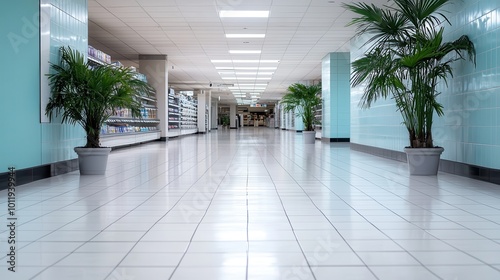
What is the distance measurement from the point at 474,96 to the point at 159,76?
12744 mm

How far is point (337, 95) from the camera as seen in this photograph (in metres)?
15.9

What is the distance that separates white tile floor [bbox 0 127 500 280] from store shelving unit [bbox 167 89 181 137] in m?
15.5

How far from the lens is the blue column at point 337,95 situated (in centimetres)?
1554

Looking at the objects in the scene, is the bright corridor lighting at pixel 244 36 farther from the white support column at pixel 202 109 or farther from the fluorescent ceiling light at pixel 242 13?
the white support column at pixel 202 109

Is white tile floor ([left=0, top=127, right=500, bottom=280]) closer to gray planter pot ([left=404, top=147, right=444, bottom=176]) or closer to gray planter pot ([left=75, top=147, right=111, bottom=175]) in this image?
gray planter pot ([left=404, top=147, right=444, bottom=176])

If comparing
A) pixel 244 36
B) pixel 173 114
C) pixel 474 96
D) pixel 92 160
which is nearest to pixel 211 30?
pixel 244 36

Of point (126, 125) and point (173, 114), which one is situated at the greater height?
point (173, 114)

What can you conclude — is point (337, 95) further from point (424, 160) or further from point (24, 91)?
point (24, 91)

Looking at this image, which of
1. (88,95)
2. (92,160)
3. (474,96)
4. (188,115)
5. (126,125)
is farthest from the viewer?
(188,115)

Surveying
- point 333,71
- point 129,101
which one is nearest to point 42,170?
point 129,101

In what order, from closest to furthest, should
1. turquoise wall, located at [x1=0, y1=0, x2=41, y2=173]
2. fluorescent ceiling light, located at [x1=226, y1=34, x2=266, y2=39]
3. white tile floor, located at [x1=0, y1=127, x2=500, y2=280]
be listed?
white tile floor, located at [x1=0, y1=127, x2=500, y2=280], turquoise wall, located at [x1=0, y1=0, x2=41, y2=173], fluorescent ceiling light, located at [x1=226, y1=34, x2=266, y2=39]

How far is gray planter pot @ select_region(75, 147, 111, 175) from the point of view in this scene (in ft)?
20.8

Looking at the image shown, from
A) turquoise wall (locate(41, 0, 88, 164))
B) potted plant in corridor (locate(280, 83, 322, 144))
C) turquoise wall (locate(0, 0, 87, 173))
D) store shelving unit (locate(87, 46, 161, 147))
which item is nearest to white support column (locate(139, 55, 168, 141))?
store shelving unit (locate(87, 46, 161, 147))

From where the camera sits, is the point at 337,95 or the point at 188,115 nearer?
the point at 337,95
